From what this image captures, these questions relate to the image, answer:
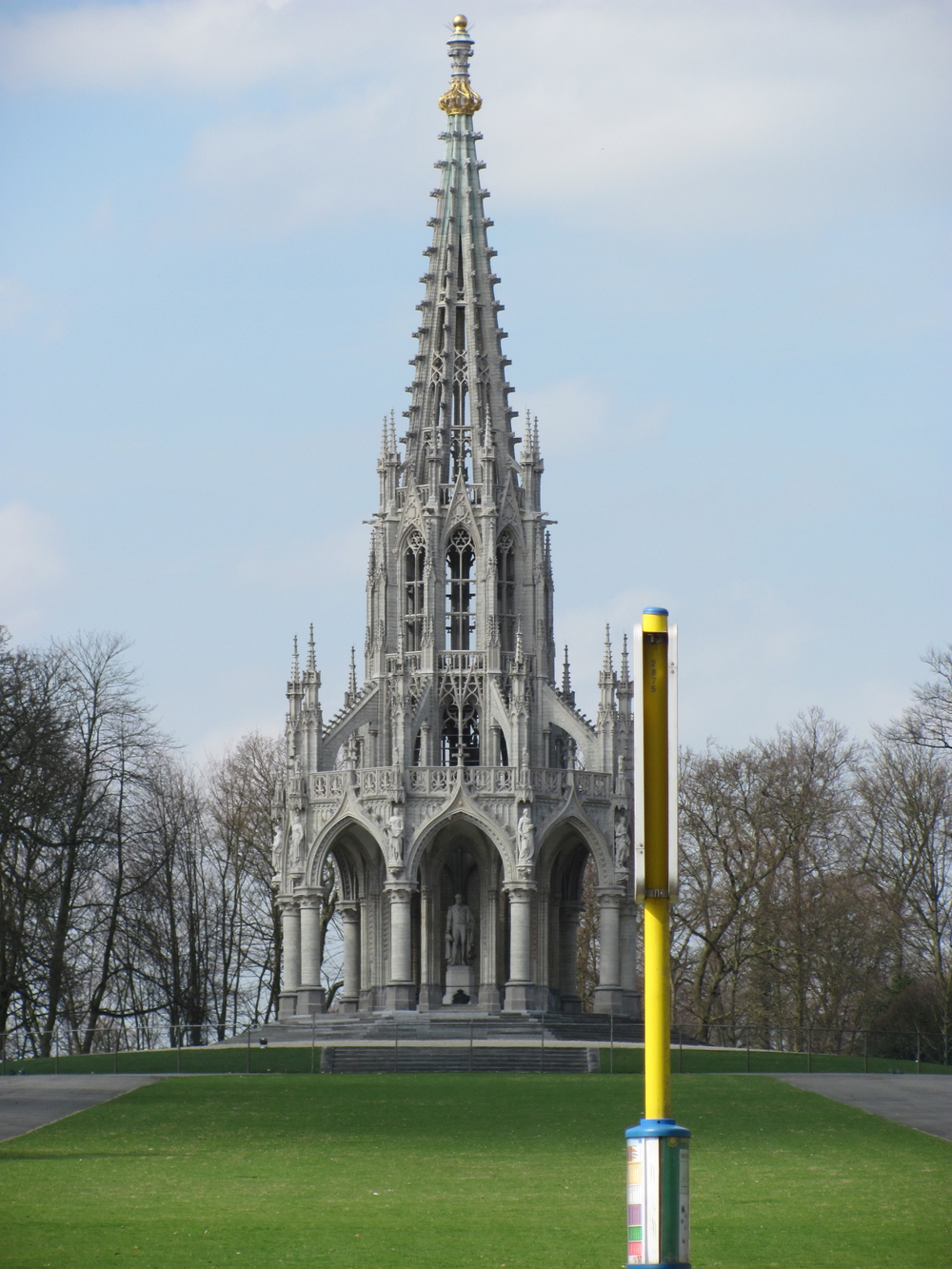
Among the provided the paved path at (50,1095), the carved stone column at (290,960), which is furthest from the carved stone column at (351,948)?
the paved path at (50,1095)

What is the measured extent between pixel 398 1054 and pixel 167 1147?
20.6m

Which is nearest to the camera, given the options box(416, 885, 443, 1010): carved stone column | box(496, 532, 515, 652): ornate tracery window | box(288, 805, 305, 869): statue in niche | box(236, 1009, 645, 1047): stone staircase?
box(236, 1009, 645, 1047): stone staircase

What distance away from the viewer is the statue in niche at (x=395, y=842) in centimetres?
6525

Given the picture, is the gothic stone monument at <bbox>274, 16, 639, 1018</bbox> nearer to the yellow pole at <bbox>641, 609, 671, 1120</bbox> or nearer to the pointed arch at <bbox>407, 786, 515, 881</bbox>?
the pointed arch at <bbox>407, 786, 515, 881</bbox>

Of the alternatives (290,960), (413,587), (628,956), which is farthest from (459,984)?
(413,587)

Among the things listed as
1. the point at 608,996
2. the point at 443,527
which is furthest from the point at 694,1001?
the point at 443,527

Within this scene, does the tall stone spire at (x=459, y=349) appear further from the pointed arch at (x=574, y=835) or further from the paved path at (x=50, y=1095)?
the paved path at (x=50, y=1095)

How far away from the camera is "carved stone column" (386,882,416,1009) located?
215ft

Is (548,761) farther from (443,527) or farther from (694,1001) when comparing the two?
(694,1001)

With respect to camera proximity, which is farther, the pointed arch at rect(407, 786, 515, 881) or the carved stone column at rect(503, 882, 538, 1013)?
the pointed arch at rect(407, 786, 515, 881)

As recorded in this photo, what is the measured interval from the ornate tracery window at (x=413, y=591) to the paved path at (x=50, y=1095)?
61.8 ft

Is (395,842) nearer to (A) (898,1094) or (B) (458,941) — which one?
(B) (458,941)

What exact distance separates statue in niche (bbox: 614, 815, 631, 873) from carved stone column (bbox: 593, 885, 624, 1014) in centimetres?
107

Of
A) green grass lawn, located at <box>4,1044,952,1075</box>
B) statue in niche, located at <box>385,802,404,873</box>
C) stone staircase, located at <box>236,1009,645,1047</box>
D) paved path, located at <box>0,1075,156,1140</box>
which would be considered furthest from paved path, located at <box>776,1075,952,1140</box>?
statue in niche, located at <box>385,802,404,873</box>
